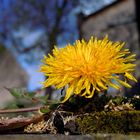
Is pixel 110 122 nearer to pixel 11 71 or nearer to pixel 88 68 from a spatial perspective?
pixel 88 68

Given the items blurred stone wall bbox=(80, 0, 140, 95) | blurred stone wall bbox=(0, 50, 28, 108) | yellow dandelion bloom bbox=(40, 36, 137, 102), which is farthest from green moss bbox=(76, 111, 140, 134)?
blurred stone wall bbox=(80, 0, 140, 95)

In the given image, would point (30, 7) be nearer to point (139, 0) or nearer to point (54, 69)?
point (139, 0)

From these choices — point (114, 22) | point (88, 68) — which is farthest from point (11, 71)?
point (88, 68)

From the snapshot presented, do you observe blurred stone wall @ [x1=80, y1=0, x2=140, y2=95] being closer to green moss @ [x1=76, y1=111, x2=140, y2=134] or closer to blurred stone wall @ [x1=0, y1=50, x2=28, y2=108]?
blurred stone wall @ [x1=0, y1=50, x2=28, y2=108]

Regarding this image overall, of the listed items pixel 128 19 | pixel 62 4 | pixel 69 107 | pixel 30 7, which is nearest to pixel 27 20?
pixel 30 7

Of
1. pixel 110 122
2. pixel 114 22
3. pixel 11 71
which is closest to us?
pixel 110 122
